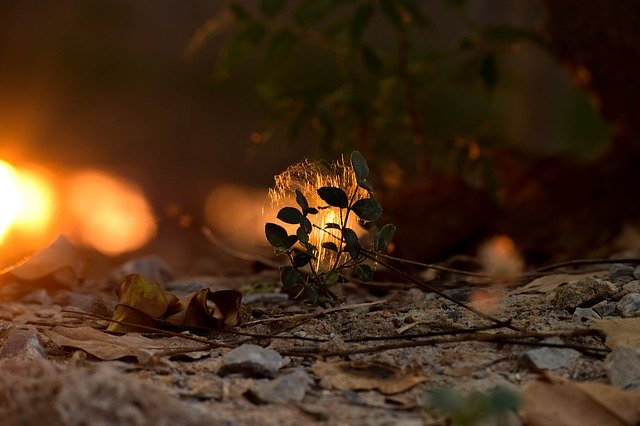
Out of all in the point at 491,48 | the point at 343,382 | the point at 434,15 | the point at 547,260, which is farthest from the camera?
the point at 434,15

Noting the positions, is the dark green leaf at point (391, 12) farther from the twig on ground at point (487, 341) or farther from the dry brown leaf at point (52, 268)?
the twig on ground at point (487, 341)

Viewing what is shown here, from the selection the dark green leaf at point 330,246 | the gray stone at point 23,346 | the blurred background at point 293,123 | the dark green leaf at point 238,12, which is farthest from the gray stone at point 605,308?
the dark green leaf at point 238,12

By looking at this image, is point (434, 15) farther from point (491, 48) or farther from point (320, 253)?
point (320, 253)

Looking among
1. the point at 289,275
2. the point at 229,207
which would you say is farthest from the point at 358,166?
the point at 229,207

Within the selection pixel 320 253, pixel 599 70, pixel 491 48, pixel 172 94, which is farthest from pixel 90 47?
pixel 320 253

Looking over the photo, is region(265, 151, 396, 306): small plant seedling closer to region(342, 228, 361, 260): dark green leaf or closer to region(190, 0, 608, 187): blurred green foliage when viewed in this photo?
region(342, 228, 361, 260): dark green leaf
